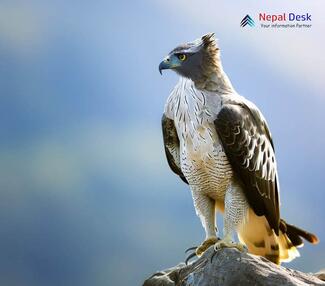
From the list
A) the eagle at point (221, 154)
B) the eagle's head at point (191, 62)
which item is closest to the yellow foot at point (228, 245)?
the eagle at point (221, 154)

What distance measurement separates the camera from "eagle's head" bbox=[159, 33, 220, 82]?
171 inches

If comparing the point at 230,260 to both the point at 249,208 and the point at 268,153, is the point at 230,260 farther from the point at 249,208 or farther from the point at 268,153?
the point at 268,153

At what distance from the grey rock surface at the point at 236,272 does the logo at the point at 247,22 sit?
2.98 meters

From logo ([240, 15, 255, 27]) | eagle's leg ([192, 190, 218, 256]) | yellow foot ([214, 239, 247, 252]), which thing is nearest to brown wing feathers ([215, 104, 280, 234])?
eagle's leg ([192, 190, 218, 256])

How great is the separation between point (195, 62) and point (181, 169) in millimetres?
781

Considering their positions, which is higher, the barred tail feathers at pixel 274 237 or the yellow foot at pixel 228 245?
the yellow foot at pixel 228 245

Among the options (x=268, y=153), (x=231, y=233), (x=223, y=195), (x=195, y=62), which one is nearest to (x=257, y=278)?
(x=231, y=233)

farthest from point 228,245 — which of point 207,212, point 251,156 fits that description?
point 251,156

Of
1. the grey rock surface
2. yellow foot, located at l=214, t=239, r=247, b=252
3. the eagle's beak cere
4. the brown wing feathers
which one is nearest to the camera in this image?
the grey rock surface

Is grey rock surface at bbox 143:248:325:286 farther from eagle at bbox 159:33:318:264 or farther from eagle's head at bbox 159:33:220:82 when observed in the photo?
eagle's head at bbox 159:33:220:82

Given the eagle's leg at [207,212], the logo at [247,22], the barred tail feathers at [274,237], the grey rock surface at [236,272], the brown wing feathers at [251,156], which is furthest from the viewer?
the logo at [247,22]

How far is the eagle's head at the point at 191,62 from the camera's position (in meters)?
4.36

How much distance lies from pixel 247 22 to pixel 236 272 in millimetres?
3243

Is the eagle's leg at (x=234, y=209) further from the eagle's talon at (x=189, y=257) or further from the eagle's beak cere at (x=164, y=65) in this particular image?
the eagle's beak cere at (x=164, y=65)
